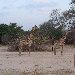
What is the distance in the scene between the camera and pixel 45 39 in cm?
2684

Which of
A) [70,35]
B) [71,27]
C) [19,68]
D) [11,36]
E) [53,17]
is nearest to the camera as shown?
[19,68]

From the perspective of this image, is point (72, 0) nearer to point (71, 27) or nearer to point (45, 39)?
point (71, 27)

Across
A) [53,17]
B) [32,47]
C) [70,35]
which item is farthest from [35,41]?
[53,17]

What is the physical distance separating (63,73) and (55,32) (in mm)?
20693

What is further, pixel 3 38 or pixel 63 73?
pixel 3 38

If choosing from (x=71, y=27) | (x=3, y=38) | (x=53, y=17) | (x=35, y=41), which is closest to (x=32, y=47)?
(x=35, y=41)

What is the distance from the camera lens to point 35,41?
2580 cm

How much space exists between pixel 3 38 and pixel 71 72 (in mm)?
20426

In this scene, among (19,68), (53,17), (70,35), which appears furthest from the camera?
(53,17)

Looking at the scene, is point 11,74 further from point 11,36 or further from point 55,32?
point 55,32

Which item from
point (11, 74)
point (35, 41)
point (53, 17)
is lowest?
point (11, 74)

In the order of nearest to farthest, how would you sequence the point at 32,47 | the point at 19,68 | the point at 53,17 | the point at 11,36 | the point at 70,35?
the point at 19,68, the point at 32,47, the point at 11,36, the point at 70,35, the point at 53,17

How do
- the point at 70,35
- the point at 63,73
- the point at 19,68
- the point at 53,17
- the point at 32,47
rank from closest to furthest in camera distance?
the point at 63,73 < the point at 19,68 < the point at 32,47 < the point at 70,35 < the point at 53,17

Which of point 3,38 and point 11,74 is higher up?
point 3,38
